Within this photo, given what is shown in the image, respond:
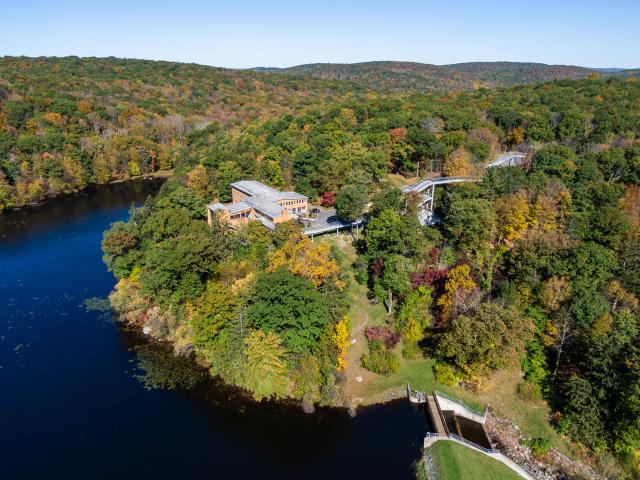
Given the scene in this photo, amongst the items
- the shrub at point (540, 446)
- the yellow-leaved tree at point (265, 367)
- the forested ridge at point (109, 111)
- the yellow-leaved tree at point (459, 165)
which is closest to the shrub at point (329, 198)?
the yellow-leaved tree at point (459, 165)

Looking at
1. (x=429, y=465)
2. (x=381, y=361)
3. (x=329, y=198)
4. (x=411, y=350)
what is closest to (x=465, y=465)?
(x=429, y=465)

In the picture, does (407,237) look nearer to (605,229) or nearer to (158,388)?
(605,229)

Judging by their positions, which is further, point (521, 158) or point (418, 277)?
point (521, 158)

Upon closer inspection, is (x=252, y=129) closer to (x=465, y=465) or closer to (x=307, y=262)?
(x=307, y=262)

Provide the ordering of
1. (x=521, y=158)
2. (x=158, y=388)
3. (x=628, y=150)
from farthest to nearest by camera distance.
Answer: (x=521, y=158) → (x=628, y=150) → (x=158, y=388)

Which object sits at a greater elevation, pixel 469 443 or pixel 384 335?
pixel 384 335

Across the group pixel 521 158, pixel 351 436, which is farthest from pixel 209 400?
pixel 521 158
